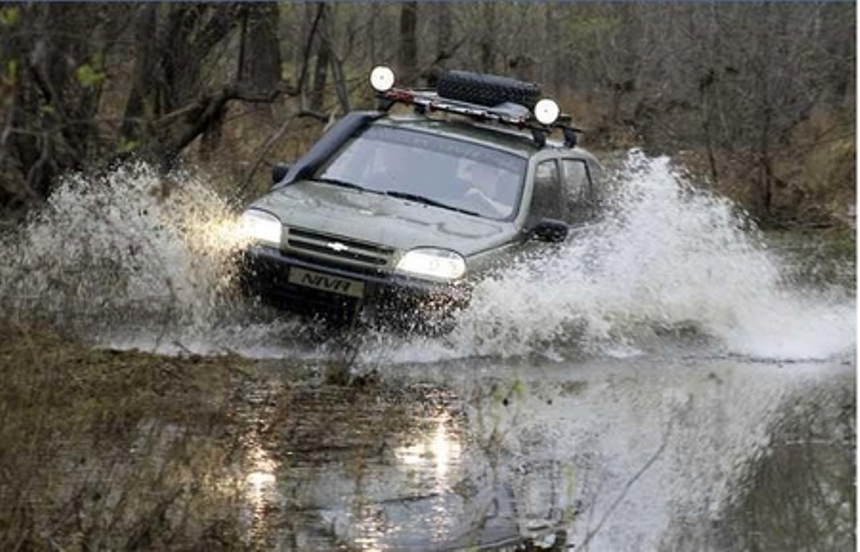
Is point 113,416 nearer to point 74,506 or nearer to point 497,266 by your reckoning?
point 74,506

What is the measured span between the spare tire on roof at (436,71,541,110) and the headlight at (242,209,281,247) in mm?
2415

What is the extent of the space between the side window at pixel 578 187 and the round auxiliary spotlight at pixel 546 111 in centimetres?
56

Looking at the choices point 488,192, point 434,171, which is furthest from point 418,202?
point 488,192

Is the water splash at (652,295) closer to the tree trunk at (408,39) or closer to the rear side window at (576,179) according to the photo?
the rear side window at (576,179)

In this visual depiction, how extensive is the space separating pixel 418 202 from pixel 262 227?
118 cm

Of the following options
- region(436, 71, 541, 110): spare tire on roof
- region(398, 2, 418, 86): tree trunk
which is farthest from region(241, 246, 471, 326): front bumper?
region(398, 2, 418, 86): tree trunk

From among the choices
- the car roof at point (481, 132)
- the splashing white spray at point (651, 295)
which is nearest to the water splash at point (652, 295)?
the splashing white spray at point (651, 295)

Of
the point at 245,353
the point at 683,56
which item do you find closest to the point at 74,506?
the point at 245,353

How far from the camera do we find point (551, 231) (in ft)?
40.3

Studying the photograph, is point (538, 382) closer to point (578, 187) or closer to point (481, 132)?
point (481, 132)

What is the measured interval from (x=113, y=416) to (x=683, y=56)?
18476mm

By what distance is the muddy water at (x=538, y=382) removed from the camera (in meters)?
7.51

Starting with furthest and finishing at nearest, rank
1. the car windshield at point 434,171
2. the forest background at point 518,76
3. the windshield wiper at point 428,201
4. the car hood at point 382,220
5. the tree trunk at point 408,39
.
A: the tree trunk at point 408,39, the forest background at point 518,76, the car windshield at point 434,171, the windshield wiper at point 428,201, the car hood at point 382,220

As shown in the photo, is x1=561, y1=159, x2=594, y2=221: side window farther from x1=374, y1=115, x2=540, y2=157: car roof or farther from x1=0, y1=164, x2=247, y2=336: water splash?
x1=0, y1=164, x2=247, y2=336: water splash
